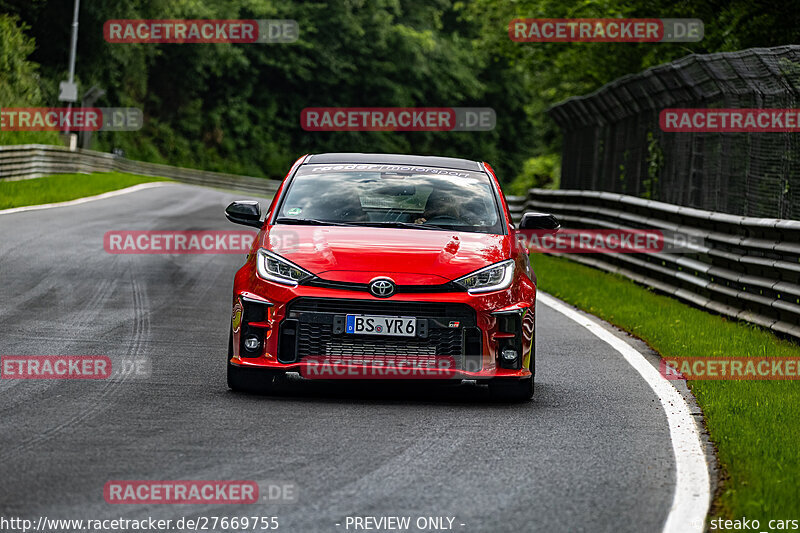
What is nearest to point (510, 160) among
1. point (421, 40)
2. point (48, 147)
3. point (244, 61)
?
point (421, 40)

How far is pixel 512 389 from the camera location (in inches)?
318

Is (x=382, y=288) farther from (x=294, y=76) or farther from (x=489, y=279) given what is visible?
(x=294, y=76)

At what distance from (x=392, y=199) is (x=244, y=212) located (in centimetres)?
103

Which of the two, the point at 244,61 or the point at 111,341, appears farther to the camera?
the point at 244,61

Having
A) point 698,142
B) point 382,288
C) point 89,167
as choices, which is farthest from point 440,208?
point 89,167

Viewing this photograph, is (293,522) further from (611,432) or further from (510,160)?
(510,160)

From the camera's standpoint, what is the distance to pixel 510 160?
3191 inches

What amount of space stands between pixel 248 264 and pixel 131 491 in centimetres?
295

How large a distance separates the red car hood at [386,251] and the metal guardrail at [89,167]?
25.2 m
